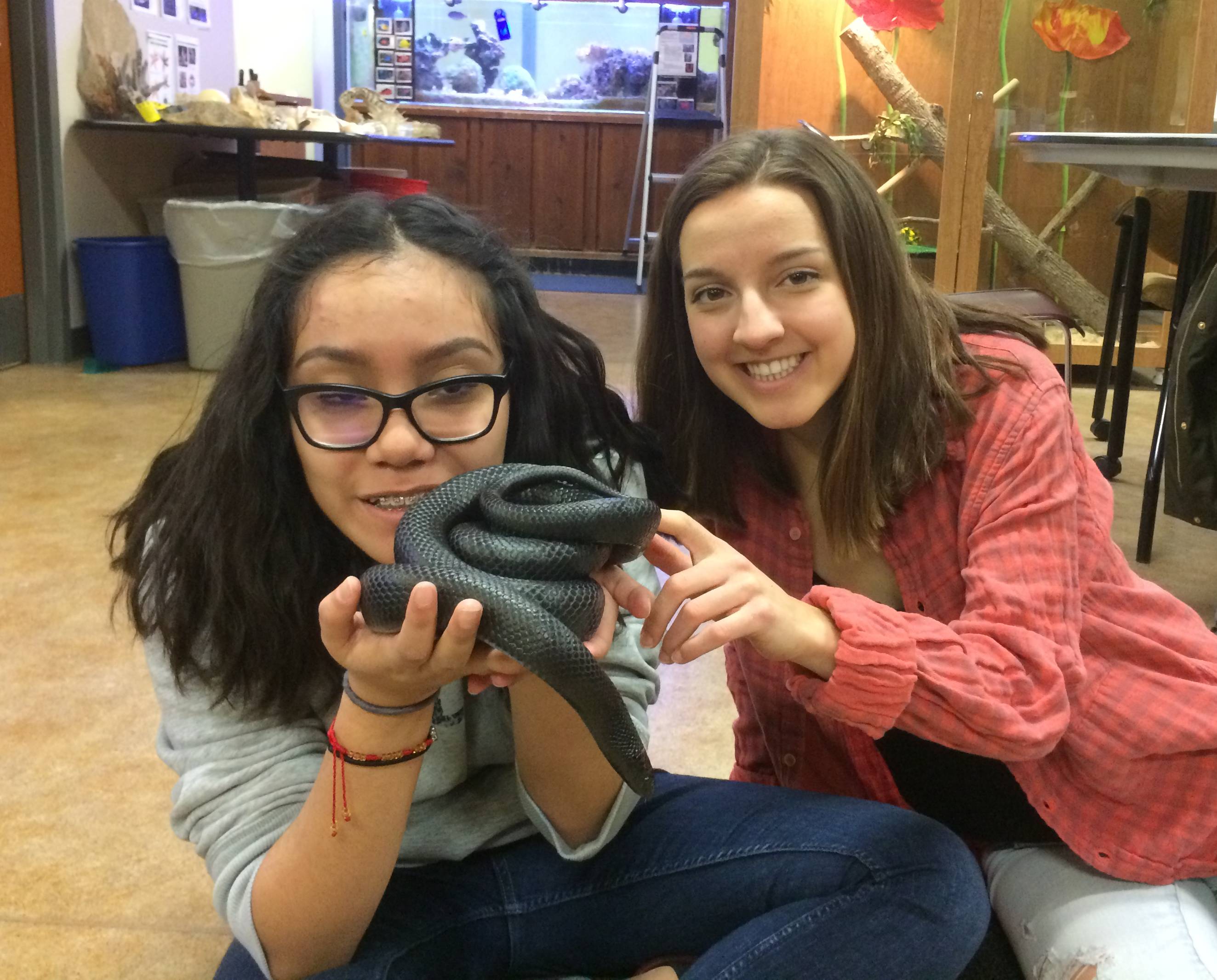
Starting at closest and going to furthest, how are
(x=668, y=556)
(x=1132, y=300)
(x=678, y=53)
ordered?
1. (x=668, y=556)
2. (x=1132, y=300)
3. (x=678, y=53)

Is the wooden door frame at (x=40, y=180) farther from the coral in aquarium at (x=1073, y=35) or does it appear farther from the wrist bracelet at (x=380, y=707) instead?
the wrist bracelet at (x=380, y=707)

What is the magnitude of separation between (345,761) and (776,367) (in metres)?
0.55

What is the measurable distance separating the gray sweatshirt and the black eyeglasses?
0.25 metres

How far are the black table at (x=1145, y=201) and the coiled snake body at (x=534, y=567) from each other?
161 cm

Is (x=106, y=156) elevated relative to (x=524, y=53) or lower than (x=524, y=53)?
lower

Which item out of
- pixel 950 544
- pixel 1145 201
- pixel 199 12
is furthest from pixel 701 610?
pixel 199 12

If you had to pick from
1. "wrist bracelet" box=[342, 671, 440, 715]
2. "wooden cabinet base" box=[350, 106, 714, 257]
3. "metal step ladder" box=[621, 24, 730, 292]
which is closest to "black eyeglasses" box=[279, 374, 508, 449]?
"wrist bracelet" box=[342, 671, 440, 715]

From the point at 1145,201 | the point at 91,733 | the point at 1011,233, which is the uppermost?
the point at 1145,201

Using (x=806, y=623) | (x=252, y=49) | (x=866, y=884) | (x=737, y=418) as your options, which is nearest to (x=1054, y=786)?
(x=866, y=884)

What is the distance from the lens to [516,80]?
9.05m

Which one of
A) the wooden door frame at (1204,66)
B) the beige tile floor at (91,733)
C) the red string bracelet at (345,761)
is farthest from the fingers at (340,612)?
the wooden door frame at (1204,66)

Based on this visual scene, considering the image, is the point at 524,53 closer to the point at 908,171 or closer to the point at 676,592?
the point at 908,171

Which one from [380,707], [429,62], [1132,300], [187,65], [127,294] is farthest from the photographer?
[429,62]

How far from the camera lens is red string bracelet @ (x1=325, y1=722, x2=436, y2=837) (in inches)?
35.3
